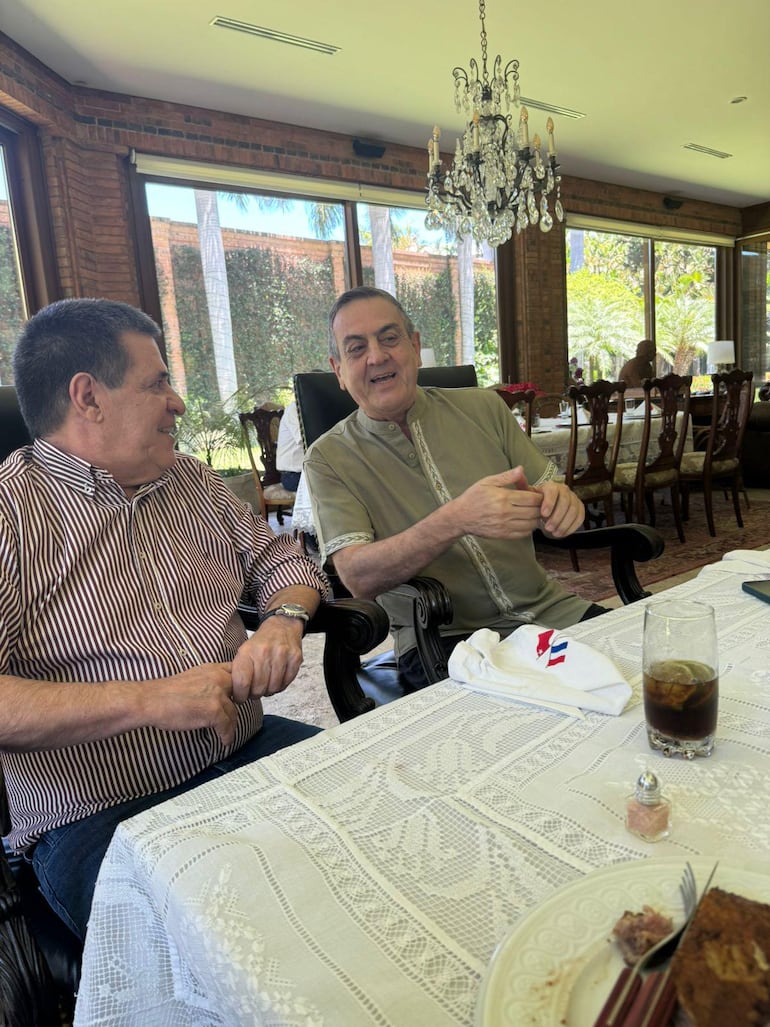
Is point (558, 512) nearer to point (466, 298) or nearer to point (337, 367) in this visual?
point (337, 367)

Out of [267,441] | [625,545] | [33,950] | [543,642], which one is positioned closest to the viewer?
[33,950]

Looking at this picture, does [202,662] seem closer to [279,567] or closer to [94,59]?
[279,567]

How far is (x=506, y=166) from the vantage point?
160 inches

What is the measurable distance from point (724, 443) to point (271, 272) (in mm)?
3831

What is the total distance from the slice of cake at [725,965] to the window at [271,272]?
546 cm

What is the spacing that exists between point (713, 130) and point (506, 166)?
142 inches

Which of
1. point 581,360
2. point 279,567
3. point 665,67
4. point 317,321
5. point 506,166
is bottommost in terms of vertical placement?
point 279,567

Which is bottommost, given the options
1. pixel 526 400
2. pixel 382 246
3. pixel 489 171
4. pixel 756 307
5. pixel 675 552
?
pixel 675 552

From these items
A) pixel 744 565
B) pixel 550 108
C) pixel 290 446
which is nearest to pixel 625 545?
pixel 744 565

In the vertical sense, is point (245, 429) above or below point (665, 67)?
below

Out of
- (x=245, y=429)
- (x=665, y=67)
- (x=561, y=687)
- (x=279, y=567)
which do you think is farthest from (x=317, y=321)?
(x=561, y=687)

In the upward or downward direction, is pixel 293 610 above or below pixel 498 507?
below

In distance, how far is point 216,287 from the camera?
557 centimetres

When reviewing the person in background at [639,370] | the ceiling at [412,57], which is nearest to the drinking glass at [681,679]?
the ceiling at [412,57]
